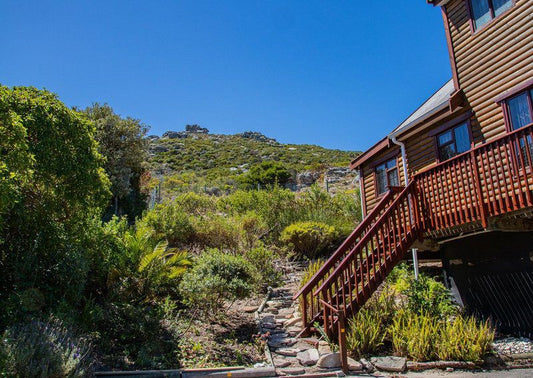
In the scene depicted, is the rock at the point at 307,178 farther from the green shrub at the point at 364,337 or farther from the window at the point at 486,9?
the green shrub at the point at 364,337

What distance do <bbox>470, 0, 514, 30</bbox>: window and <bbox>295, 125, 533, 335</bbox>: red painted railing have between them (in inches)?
139

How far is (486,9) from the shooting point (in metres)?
9.10

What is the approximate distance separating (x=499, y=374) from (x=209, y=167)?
44328mm

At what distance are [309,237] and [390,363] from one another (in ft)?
23.3

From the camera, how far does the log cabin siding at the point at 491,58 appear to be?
8.03 meters

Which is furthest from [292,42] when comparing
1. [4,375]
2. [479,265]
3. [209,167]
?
[209,167]

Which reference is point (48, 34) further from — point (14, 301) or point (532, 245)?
point (532, 245)

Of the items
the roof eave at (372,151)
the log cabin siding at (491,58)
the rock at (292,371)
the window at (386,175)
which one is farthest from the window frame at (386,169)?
the rock at (292,371)

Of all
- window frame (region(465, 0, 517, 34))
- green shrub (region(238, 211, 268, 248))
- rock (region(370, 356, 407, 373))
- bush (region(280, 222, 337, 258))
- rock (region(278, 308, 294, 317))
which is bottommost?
rock (region(370, 356, 407, 373))

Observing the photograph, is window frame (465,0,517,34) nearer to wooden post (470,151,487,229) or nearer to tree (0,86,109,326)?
wooden post (470,151,487,229)

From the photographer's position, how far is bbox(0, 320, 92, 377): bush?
4.46 metres

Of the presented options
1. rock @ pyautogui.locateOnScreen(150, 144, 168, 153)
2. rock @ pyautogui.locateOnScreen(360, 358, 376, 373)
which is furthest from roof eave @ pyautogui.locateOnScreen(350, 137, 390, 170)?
rock @ pyautogui.locateOnScreen(150, 144, 168, 153)

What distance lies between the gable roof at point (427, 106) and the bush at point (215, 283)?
629 centimetres

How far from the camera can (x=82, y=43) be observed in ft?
36.6
